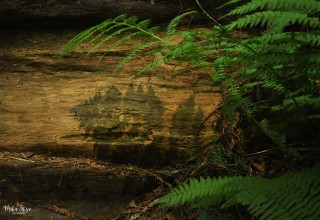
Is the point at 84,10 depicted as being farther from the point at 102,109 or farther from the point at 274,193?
the point at 274,193

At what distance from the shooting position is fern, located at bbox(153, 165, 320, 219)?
1440 mm

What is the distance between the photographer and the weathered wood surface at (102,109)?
2842 mm

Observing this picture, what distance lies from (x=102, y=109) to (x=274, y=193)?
1.80m

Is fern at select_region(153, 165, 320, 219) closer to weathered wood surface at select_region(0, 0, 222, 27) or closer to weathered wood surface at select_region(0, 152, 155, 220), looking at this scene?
weathered wood surface at select_region(0, 152, 155, 220)

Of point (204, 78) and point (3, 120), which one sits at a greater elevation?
point (204, 78)

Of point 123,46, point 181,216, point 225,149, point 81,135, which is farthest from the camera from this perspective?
point 123,46

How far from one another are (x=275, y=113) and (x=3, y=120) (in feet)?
7.69

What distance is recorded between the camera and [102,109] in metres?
2.97

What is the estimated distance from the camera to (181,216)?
248 cm

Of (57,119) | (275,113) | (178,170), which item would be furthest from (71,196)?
(275,113)

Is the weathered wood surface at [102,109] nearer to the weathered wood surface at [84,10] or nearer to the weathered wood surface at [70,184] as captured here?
the weathered wood surface at [70,184]

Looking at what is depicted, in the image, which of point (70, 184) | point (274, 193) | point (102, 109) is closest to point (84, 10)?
point (102, 109)

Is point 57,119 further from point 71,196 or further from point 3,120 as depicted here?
point 71,196

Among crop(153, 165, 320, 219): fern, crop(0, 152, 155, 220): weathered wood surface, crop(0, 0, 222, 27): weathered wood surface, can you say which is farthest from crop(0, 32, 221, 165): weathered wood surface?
crop(153, 165, 320, 219): fern
